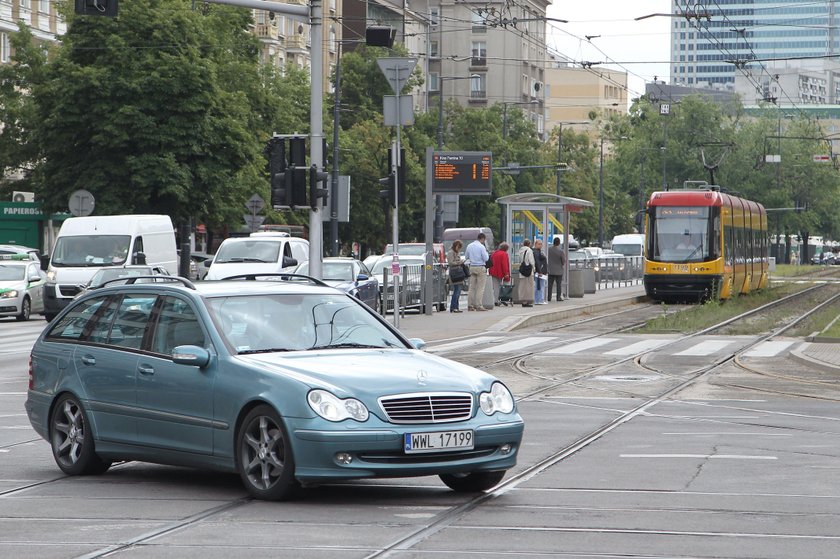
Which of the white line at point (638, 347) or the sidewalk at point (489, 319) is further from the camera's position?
the sidewalk at point (489, 319)

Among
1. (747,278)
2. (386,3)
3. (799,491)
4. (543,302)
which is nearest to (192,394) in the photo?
(799,491)

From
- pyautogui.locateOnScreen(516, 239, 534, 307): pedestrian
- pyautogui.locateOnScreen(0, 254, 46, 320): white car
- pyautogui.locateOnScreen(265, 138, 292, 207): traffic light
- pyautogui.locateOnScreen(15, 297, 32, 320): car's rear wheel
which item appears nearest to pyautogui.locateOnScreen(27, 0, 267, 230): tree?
pyautogui.locateOnScreen(0, 254, 46, 320): white car

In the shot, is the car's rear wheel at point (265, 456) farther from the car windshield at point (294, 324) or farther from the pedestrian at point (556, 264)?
the pedestrian at point (556, 264)

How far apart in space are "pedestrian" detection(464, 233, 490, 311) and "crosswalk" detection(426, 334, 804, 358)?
750cm

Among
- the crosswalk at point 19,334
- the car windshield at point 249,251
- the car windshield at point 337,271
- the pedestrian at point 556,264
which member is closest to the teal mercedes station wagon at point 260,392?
the crosswalk at point 19,334

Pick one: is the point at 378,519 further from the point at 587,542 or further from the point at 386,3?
the point at 386,3

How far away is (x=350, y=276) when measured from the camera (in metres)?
33.9

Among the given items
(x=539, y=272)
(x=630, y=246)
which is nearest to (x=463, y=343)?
(x=539, y=272)

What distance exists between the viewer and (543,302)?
141ft

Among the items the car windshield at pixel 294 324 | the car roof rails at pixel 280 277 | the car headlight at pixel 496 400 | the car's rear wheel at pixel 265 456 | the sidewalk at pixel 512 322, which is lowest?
the sidewalk at pixel 512 322

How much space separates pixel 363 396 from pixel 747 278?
43.0 m

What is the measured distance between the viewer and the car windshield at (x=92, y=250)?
35781 mm

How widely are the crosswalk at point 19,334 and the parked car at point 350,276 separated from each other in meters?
5.66

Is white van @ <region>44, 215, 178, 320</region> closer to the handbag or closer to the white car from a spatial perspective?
the white car
